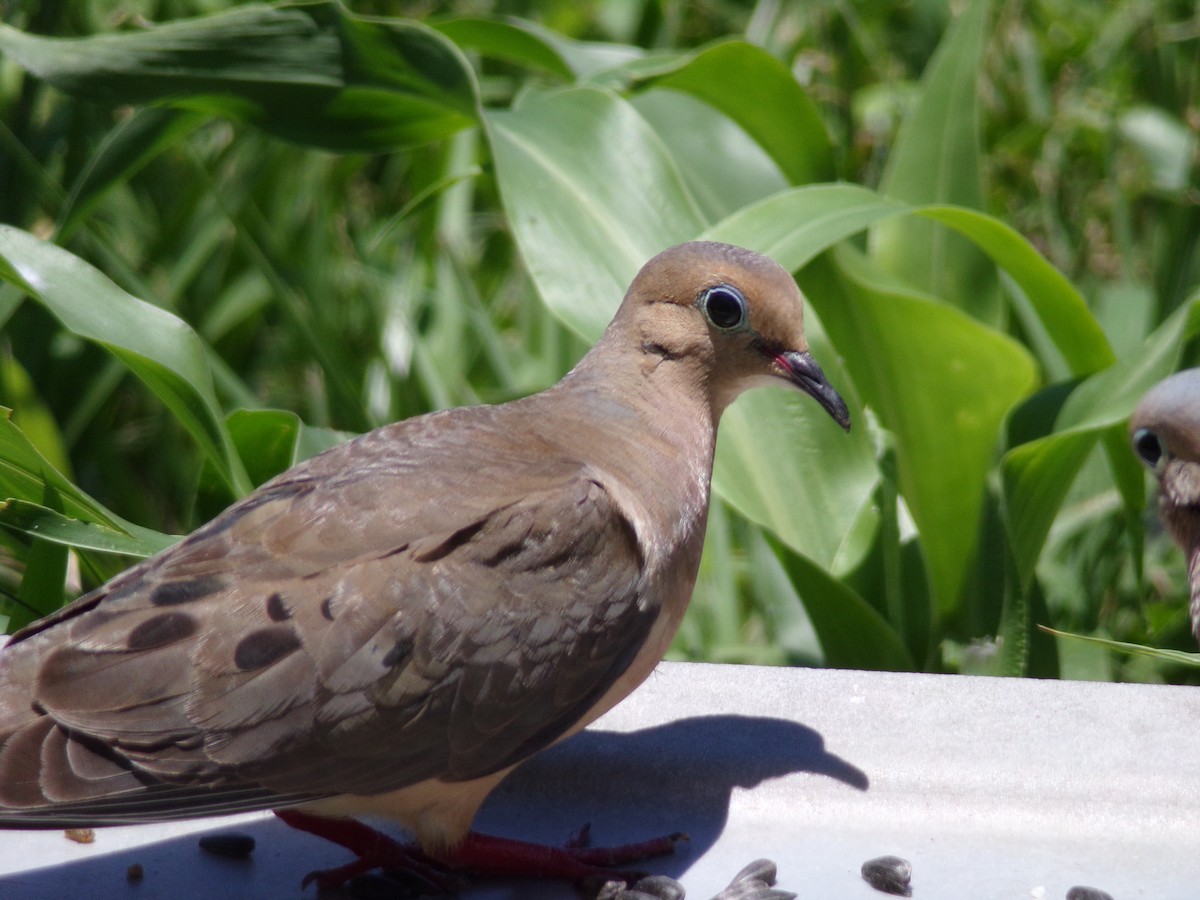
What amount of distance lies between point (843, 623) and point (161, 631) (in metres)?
1.43

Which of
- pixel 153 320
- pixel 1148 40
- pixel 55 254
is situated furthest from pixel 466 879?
pixel 1148 40

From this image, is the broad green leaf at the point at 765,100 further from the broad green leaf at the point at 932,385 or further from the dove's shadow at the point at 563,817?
the dove's shadow at the point at 563,817

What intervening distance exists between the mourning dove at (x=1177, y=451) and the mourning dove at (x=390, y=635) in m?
0.98

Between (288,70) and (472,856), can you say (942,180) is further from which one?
(472,856)

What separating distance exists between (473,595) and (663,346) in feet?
1.90

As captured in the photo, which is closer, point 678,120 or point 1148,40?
point 678,120

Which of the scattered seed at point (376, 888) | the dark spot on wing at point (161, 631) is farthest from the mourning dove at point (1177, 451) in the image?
the dark spot on wing at point (161, 631)

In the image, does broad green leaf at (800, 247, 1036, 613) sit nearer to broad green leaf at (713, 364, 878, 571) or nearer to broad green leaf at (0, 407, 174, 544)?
broad green leaf at (713, 364, 878, 571)

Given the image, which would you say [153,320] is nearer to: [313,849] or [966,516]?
[313,849]

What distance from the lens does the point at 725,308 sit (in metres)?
2.13

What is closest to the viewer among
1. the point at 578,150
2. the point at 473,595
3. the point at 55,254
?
the point at 473,595

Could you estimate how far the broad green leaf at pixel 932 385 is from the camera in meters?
2.78

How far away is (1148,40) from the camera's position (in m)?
4.38

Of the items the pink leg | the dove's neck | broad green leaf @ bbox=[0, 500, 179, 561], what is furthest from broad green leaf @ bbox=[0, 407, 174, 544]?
the dove's neck
